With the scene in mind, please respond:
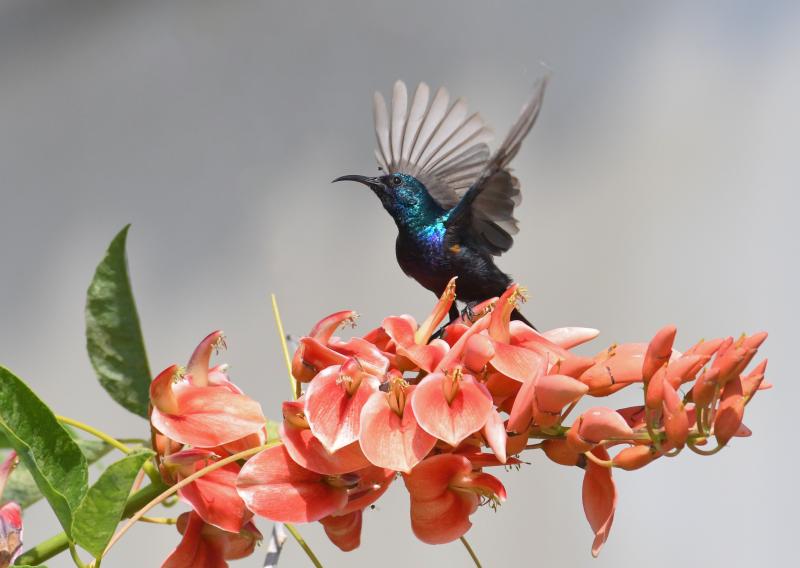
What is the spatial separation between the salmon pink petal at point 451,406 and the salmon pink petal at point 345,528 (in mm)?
79

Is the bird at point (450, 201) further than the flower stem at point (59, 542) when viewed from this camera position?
Yes

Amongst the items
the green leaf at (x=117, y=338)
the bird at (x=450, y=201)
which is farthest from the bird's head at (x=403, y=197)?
the green leaf at (x=117, y=338)

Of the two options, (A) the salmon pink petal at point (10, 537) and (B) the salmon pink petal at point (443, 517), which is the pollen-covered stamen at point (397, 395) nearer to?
(B) the salmon pink petal at point (443, 517)

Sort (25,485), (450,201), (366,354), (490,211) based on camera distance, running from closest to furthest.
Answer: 1. (366,354)
2. (25,485)
3. (490,211)
4. (450,201)

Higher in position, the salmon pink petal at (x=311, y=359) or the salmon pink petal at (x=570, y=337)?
the salmon pink petal at (x=570, y=337)

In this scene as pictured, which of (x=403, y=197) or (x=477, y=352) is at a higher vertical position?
(x=403, y=197)

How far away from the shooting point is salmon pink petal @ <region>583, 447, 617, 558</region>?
1.61 feet

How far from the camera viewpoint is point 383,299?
193cm

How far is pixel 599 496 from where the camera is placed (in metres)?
0.50

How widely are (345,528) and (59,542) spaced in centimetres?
14

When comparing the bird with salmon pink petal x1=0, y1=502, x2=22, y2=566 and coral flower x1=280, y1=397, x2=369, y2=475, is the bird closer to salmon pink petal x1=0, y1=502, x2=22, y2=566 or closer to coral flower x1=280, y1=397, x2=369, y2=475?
coral flower x1=280, y1=397, x2=369, y2=475

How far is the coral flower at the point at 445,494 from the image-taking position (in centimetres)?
47

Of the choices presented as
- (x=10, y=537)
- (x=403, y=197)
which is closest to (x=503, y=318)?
(x=10, y=537)

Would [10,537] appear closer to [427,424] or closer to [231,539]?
[231,539]
